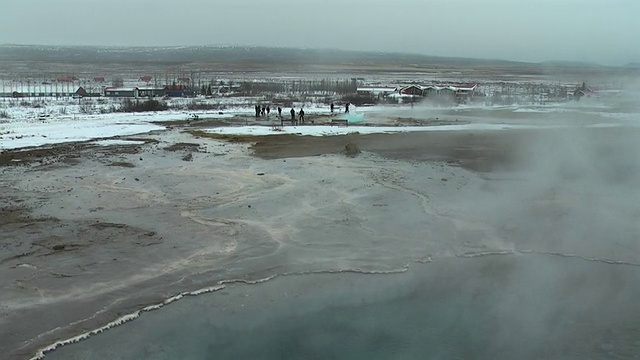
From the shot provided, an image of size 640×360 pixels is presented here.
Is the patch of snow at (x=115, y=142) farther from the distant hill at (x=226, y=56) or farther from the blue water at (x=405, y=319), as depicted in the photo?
the distant hill at (x=226, y=56)

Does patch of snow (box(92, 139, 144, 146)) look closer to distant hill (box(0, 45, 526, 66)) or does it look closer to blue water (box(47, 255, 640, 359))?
blue water (box(47, 255, 640, 359))

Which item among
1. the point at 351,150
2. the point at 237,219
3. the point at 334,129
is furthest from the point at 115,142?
the point at 237,219

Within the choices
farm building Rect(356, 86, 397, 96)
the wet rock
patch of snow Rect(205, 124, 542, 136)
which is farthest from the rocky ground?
farm building Rect(356, 86, 397, 96)

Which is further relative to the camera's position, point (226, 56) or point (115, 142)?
point (226, 56)

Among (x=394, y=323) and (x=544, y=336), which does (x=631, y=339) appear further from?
(x=394, y=323)

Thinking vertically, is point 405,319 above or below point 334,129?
below

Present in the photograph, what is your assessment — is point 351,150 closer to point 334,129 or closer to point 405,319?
point 334,129

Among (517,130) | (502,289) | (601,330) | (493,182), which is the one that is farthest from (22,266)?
(517,130)

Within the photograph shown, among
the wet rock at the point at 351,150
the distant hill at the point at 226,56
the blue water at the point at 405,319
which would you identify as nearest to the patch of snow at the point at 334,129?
the wet rock at the point at 351,150

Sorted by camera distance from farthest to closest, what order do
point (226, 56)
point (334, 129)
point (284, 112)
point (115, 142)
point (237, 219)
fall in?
point (226, 56), point (284, 112), point (334, 129), point (115, 142), point (237, 219)
